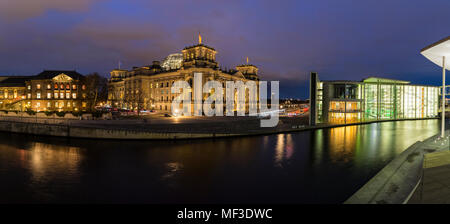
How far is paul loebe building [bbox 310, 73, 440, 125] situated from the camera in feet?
204

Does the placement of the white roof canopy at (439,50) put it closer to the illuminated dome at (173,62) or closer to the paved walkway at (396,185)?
the paved walkway at (396,185)

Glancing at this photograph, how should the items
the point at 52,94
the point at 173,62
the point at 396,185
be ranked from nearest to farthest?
the point at 396,185 → the point at 52,94 → the point at 173,62

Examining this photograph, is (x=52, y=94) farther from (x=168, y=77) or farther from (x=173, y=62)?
(x=173, y=62)

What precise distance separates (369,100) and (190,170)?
236 ft

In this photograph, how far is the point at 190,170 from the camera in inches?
824

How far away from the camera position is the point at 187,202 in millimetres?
14438

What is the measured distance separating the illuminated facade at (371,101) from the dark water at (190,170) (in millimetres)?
27650

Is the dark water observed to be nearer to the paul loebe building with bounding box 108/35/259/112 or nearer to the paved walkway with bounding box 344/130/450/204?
the paved walkway with bounding box 344/130/450/204

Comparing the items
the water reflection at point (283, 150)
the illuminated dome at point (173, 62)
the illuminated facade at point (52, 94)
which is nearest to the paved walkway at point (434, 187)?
the water reflection at point (283, 150)

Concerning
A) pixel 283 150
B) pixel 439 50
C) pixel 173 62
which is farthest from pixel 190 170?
pixel 173 62

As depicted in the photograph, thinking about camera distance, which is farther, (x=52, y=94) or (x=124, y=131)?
(x=52, y=94)

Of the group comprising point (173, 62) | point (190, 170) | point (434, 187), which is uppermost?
point (173, 62)

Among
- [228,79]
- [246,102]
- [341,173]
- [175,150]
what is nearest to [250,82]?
[246,102]

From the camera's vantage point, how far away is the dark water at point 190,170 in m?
15.5
